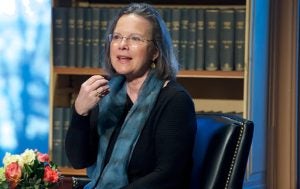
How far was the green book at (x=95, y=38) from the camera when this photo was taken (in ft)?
9.30

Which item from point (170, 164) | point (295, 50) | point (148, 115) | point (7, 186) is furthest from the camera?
point (295, 50)

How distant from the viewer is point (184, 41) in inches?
109

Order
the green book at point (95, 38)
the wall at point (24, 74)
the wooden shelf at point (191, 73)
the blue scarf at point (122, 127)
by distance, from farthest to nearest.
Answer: the wall at point (24, 74)
the green book at point (95, 38)
the wooden shelf at point (191, 73)
the blue scarf at point (122, 127)

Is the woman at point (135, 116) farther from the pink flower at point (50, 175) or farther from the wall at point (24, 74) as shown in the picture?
the wall at point (24, 74)

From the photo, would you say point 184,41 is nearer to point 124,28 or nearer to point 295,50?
point 295,50

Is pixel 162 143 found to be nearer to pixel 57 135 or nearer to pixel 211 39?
pixel 211 39

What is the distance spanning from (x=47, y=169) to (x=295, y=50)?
1861 mm

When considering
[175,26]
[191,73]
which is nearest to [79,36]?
[175,26]

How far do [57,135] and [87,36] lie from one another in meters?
0.50

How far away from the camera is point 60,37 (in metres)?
2.84

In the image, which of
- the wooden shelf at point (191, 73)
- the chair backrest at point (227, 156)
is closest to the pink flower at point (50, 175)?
the chair backrest at point (227, 156)

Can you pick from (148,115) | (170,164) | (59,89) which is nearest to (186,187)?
(170,164)

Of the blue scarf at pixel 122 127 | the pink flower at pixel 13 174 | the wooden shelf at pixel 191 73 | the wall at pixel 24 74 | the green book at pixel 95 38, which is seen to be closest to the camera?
the pink flower at pixel 13 174

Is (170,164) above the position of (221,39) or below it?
→ below
